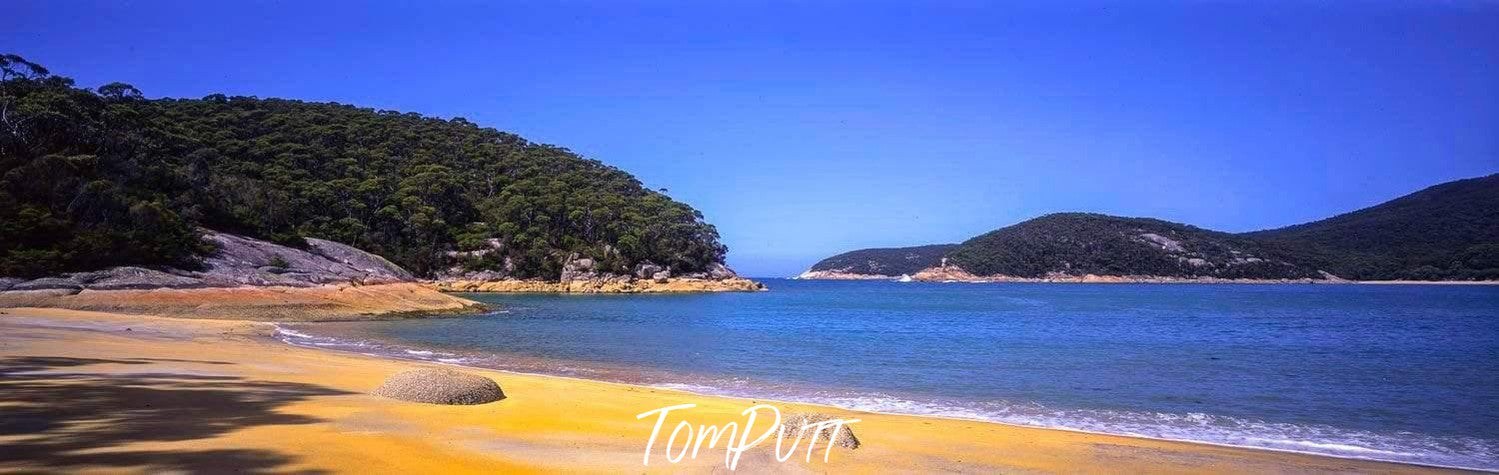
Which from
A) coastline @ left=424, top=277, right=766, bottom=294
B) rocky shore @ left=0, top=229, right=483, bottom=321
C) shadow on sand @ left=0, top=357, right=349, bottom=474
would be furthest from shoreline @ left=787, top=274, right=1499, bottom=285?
shadow on sand @ left=0, top=357, right=349, bottom=474

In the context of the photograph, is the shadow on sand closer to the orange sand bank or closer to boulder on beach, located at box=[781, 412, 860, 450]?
boulder on beach, located at box=[781, 412, 860, 450]

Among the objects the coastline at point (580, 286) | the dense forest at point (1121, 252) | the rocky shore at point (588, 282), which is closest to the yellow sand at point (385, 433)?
the coastline at point (580, 286)

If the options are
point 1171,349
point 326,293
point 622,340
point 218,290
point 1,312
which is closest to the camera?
point 1,312

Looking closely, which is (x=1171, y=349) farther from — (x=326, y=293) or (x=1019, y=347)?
(x=326, y=293)

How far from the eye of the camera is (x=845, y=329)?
119 feet

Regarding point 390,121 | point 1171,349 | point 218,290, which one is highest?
point 390,121

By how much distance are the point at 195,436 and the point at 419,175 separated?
85.0 m

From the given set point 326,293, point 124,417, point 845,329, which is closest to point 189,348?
point 124,417

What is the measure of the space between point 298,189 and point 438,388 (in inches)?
3021

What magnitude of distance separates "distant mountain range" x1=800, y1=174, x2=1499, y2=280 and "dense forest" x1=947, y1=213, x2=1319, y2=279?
183mm

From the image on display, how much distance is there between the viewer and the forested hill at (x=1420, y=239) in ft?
→ 371

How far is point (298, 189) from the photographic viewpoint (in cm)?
7669

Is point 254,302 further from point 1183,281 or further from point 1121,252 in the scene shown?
point 1183,281

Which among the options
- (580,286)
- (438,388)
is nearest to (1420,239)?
(580,286)
